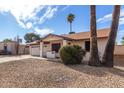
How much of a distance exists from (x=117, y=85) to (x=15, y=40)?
93.4ft

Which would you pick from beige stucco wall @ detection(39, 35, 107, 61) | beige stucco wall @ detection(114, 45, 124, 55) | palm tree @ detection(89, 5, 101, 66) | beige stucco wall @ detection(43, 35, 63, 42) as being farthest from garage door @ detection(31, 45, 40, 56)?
palm tree @ detection(89, 5, 101, 66)

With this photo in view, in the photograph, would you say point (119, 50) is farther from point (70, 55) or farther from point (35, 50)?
point (35, 50)

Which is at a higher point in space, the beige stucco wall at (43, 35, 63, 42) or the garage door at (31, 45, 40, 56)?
the beige stucco wall at (43, 35, 63, 42)

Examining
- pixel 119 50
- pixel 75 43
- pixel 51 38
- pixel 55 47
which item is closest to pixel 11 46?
pixel 55 47

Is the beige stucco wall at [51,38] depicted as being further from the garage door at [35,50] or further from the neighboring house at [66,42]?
the garage door at [35,50]

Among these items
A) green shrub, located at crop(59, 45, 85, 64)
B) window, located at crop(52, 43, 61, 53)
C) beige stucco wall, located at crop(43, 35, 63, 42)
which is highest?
beige stucco wall, located at crop(43, 35, 63, 42)

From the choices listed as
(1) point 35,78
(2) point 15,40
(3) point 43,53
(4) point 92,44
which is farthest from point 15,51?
(1) point 35,78

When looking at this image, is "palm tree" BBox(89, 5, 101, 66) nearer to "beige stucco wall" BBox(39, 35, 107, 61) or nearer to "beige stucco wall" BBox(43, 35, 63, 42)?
"beige stucco wall" BBox(39, 35, 107, 61)

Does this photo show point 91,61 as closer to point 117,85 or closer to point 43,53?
point 117,85

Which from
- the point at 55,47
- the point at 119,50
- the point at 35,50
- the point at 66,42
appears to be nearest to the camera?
the point at 66,42

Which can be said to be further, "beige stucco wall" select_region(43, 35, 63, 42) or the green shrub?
"beige stucco wall" select_region(43, 35, 63, 42)

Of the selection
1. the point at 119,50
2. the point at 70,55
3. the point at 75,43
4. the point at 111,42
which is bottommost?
the point at 70,55

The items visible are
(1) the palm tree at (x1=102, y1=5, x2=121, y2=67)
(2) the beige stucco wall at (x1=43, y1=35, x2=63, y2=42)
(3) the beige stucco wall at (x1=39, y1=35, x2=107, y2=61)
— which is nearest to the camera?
(1) the palm tree at (x1=102, y1=5, x2=121, y2=67)
